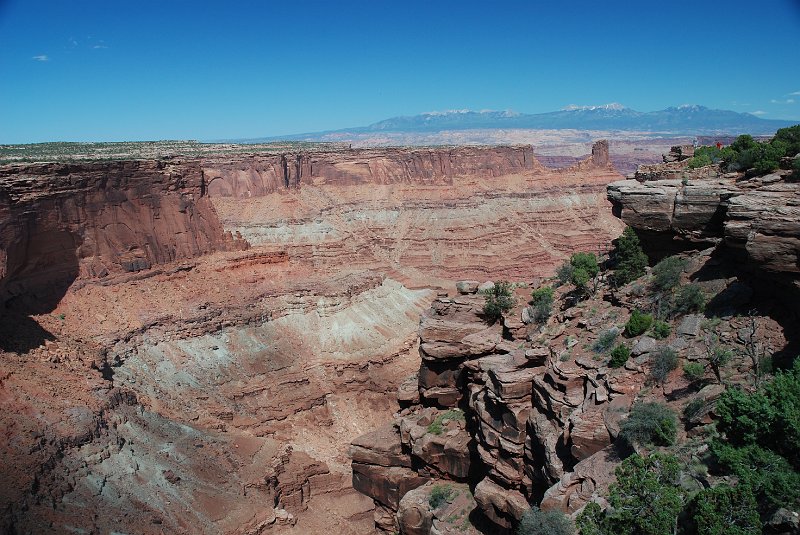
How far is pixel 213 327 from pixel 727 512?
37.6 m

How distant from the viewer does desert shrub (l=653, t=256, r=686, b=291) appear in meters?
21.8

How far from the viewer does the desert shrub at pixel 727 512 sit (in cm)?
1180

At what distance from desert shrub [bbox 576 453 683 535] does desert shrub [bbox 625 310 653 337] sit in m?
6.18

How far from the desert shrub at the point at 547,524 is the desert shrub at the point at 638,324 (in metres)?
7.15

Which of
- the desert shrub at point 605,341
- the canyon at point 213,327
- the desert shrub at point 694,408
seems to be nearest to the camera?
the desert shrub at point 694,408

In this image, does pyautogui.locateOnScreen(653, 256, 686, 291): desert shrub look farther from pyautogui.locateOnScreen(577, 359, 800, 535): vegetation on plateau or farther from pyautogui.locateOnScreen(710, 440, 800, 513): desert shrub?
pyautogui.locateOnScreen(710, 440, 800, 513): desert shrub

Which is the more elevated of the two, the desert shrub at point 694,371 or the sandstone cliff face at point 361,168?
the sandstone cliff face at point 361,168

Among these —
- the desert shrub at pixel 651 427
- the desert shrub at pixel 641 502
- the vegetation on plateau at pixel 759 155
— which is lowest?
the desert shrub at pixel 641 502

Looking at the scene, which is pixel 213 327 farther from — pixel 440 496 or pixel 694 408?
pixel 694 408

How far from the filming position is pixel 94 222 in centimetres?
4438

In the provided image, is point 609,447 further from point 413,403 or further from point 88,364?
point 88,364

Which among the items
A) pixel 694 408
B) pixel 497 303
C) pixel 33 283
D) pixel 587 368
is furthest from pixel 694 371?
pixel 33 283

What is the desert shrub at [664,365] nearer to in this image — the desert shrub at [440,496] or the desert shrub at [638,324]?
the desert shrub at [638,324]

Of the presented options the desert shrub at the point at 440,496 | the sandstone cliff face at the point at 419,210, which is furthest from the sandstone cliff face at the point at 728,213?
the sandstone cliff face at the point at 419,210
